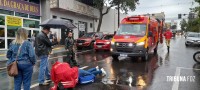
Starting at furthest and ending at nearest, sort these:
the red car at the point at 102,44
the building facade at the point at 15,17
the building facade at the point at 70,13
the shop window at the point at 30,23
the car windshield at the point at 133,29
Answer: the building facade at the point at 70,13 < the shop window at the point at 30,23 < the building facade at the point at 15,17 < the red car at the point at 102,44 < the car windshield at the point at 133,29

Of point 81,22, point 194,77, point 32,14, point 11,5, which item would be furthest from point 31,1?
point 194,77

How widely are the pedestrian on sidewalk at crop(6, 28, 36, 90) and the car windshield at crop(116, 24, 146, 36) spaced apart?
8.82 meters

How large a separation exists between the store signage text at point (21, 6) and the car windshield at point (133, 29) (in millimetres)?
11226

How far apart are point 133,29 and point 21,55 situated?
9.32 metres

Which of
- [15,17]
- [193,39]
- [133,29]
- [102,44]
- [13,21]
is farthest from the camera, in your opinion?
[193,39]

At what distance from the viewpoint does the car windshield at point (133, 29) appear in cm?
1364

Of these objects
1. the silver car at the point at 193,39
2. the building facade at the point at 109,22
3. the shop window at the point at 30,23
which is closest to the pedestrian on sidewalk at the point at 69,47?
the shop window at the point at 30,23

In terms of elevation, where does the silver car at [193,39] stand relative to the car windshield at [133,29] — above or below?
below

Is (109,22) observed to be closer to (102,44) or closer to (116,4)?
(116,4)

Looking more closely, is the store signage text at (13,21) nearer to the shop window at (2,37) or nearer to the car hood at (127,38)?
the shop window at (2,37)

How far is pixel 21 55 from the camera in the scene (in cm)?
544

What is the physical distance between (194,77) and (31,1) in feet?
64.5

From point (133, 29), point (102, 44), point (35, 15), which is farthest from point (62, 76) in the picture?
point (35, 15)

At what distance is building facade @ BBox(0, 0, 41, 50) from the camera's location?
20.8 metres
